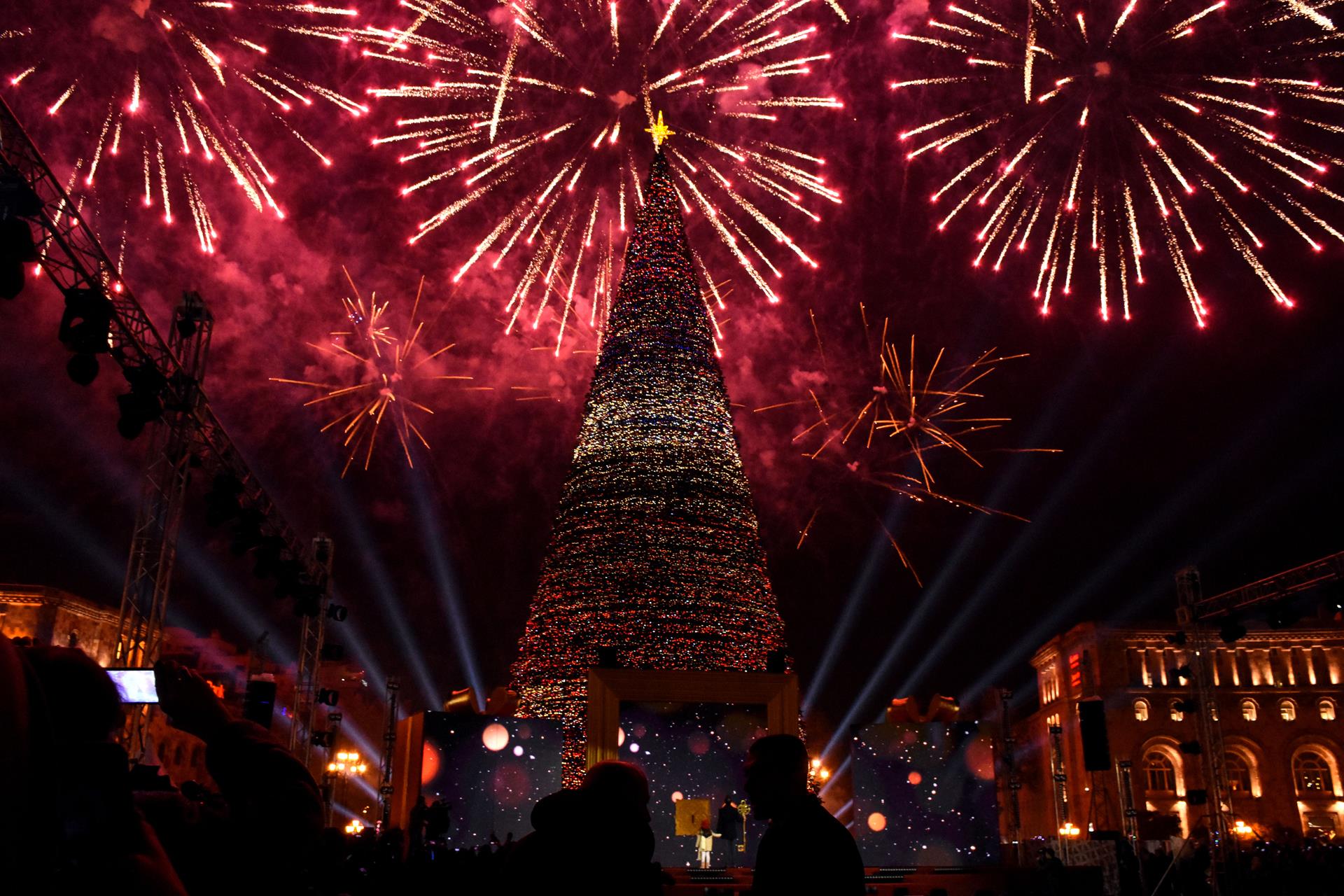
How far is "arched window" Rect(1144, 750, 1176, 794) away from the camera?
50.8 meters

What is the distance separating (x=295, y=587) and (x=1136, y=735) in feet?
159

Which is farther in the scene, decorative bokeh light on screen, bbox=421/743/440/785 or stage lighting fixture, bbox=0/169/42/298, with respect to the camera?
decorative bokeh light on screen, bbox=421/743/440/785

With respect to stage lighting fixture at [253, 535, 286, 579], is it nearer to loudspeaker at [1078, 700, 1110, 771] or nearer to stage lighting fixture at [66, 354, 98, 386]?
stage lighting fixture at [66, 354, 98, 386]

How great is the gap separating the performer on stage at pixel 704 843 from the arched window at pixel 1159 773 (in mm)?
43031

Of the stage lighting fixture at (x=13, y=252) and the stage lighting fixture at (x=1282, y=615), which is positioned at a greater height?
the stage lighting fixture at (x=13, y=252)

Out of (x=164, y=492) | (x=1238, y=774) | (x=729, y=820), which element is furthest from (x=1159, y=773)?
(x=164, y=492)

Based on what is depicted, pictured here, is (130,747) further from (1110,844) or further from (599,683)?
(1110,844)

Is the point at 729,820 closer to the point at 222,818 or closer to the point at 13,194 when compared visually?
the point at 13,194

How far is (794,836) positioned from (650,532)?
16401 millimetres

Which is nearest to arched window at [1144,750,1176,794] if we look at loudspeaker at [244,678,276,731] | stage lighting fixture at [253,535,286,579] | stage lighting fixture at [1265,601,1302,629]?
stage lighting fixture at [1265,601,1302,629]

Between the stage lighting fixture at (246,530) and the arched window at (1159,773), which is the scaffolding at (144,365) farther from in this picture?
the arched window at (1159,773)

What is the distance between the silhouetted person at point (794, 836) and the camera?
2.88 meters

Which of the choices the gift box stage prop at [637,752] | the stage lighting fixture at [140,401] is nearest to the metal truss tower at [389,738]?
the gift box stage prop at [637,752]

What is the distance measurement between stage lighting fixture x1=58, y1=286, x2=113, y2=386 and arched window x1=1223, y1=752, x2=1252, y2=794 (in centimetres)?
5454
